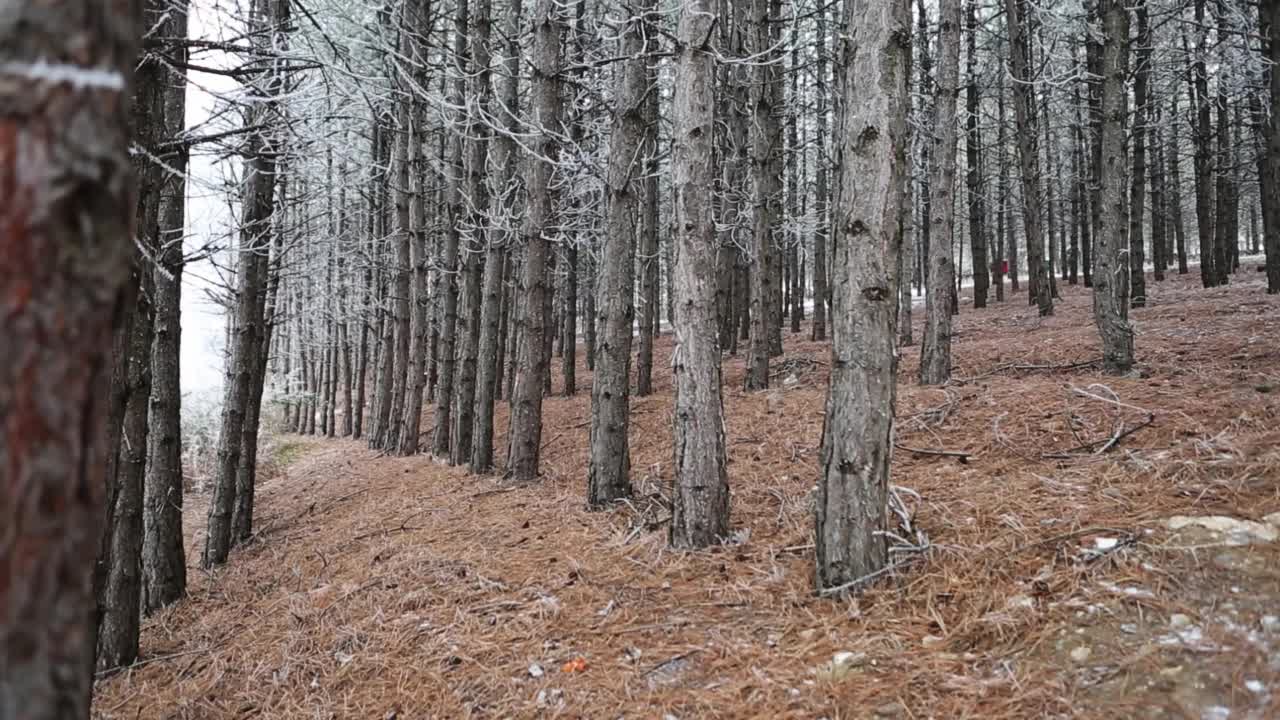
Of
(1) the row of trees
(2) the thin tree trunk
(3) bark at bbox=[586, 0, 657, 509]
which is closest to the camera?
(1) the row of trees

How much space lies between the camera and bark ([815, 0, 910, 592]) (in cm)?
302

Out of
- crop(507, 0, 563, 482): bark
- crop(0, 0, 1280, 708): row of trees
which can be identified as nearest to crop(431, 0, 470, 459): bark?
crop(0, 0, 1280, 708): row of trees

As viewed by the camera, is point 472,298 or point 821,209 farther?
point 821,209

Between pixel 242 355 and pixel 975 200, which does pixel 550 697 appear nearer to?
pixel 242 355

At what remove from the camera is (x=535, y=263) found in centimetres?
709

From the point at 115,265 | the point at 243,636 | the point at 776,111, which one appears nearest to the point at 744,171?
the point at 776,111

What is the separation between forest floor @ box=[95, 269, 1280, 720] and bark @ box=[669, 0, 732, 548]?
28 cm

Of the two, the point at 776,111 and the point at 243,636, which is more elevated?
the point at 776,111

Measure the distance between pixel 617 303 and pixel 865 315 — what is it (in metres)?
3.22

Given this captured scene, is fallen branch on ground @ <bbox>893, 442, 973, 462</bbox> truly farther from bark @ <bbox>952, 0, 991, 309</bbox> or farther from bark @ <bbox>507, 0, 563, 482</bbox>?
bark @ <bbox>952, 0, 991, 309</bbox>

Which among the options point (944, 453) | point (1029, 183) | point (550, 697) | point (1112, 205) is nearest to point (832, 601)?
point (550, 697)

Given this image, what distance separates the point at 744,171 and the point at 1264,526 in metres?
11.2

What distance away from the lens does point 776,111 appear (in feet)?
38.6

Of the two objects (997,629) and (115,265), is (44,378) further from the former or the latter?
(997,629)
